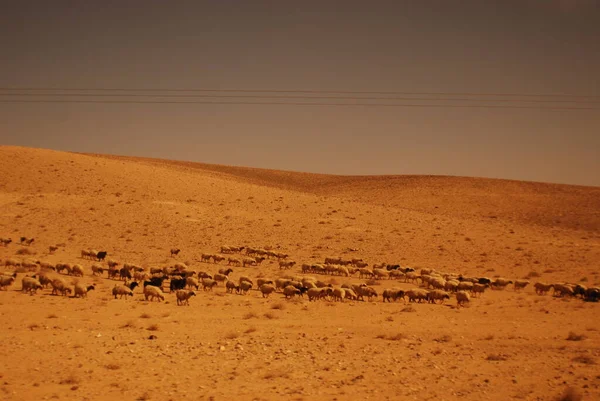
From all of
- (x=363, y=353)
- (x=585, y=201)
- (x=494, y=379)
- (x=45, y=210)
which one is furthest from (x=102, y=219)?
(x=585, y=201)

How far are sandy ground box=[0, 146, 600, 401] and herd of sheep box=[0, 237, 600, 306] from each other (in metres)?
0.57

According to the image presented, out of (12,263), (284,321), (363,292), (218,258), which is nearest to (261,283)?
Answer: (363,292)

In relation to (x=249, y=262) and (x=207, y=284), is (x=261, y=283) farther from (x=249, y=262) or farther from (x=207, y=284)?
(x=249, y=262)

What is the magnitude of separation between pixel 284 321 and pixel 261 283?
6957 mm

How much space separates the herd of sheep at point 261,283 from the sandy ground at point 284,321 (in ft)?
1.88

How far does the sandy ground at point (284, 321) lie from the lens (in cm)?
1122

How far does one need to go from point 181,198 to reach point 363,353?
134 feet

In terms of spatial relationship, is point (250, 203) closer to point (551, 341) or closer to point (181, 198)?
point (181, 198)

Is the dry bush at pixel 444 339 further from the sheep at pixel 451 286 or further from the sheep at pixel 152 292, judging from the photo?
the sheep at pixel 152 292

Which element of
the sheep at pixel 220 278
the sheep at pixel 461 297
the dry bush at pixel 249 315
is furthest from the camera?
the sheep at pixel 220 278

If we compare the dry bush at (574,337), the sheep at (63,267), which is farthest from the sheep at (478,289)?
the sheep at (63,267)

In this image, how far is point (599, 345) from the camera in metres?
15.0

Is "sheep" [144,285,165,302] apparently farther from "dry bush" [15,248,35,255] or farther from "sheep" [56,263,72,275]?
"dry bush" [15,248,35,255]

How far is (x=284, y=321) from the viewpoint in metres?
17.2
